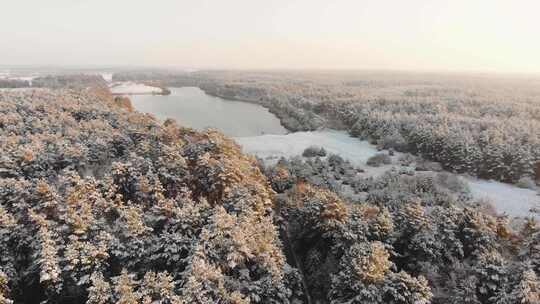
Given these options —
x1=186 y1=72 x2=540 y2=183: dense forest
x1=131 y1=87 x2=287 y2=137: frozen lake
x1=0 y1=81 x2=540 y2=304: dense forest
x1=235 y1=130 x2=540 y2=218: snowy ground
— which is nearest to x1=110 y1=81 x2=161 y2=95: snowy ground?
x1=131 y1=87 x2=287 y2=137: frozen lake

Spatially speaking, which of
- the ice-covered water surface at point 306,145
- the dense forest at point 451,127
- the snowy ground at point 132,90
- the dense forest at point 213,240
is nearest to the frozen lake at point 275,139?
the ice-covered water surface at point 306,145

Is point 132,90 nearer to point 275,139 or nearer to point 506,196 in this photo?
point 275,139

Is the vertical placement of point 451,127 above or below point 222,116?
above

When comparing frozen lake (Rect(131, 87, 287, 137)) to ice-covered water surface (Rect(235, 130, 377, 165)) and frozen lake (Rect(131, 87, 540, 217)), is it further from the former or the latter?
ice-covered water surface (Rect(235, 130, 377, 165))

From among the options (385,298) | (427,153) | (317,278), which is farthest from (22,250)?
(427,153)

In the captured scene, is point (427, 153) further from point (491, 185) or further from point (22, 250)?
point (22, 250)

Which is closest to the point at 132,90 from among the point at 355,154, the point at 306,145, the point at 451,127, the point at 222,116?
the point at 222,116

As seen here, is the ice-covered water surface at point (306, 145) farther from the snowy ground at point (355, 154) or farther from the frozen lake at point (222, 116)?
the frozen lake at point (222, 116)
